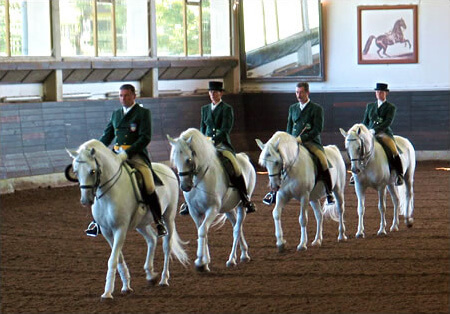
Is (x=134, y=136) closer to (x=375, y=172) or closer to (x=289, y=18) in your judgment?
(x=375, y=172)

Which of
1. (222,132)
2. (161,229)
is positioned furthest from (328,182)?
(161,229)

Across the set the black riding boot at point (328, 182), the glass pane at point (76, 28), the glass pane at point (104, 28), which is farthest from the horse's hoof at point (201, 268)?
the glass pane at point (104, 28)

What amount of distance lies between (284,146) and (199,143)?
1.38m

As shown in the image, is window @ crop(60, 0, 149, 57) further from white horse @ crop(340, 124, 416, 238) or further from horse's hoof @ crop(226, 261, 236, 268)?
horse's hoof @ crop(226, 261, 236, 268)

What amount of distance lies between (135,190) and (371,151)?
14.9 ft

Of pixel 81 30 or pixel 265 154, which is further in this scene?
pixel 81 30

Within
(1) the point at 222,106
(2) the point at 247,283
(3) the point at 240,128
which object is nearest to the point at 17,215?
(1) the point at 222,106

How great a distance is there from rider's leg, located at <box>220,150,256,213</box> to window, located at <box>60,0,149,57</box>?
8355 mm

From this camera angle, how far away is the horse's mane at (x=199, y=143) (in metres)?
9.59

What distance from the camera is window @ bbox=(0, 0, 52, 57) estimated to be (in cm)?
1661

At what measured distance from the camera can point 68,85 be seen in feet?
60.6

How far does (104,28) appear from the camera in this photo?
62.7 feet

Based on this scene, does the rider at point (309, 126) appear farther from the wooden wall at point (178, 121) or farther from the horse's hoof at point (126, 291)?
the wooden wall at point (178, 121)

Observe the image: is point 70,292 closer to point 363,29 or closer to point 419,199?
point 419,199
